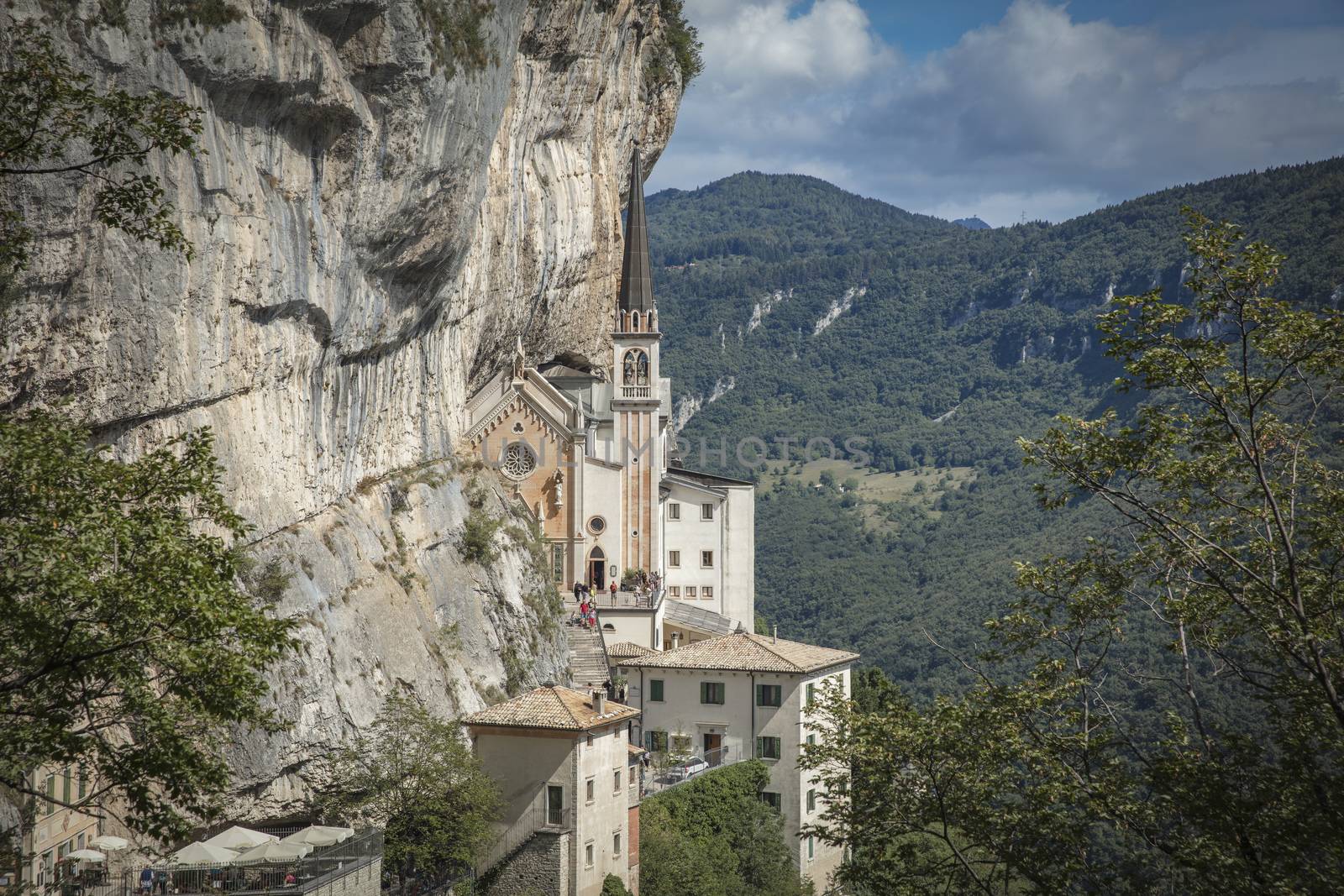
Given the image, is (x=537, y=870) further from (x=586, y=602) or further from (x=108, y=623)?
(x=108, y=623)

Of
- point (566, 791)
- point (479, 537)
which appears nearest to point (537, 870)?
point (566, 791)

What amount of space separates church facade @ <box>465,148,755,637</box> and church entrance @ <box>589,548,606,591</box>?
0.04m

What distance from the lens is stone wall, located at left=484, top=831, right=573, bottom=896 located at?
130ft

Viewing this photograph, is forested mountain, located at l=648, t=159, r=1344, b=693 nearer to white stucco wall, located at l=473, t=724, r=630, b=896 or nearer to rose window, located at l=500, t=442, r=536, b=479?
rose window, located at l=500, t=442, r=536, b=479

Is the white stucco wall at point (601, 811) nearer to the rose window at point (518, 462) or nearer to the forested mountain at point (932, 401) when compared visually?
the rose window at point (518, 462)

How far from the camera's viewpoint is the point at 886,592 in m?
124

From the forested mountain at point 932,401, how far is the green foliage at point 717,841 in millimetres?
55628

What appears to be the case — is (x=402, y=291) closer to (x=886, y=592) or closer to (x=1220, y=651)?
(x=1220, y=651)

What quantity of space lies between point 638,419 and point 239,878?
1432 inches

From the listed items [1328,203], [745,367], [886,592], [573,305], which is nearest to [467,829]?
[573,305]

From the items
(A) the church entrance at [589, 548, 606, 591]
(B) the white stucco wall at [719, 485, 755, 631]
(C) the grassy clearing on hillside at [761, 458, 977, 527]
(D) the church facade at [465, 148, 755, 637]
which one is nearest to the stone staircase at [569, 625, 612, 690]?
(D) the church facade at [465, 148, 755, 637]

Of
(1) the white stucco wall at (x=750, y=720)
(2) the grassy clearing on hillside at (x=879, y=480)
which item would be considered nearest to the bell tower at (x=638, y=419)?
(1) the white stucco wall at (x=750, y=720)

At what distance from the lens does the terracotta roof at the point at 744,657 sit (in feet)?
172

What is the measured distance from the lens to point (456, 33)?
126ft
